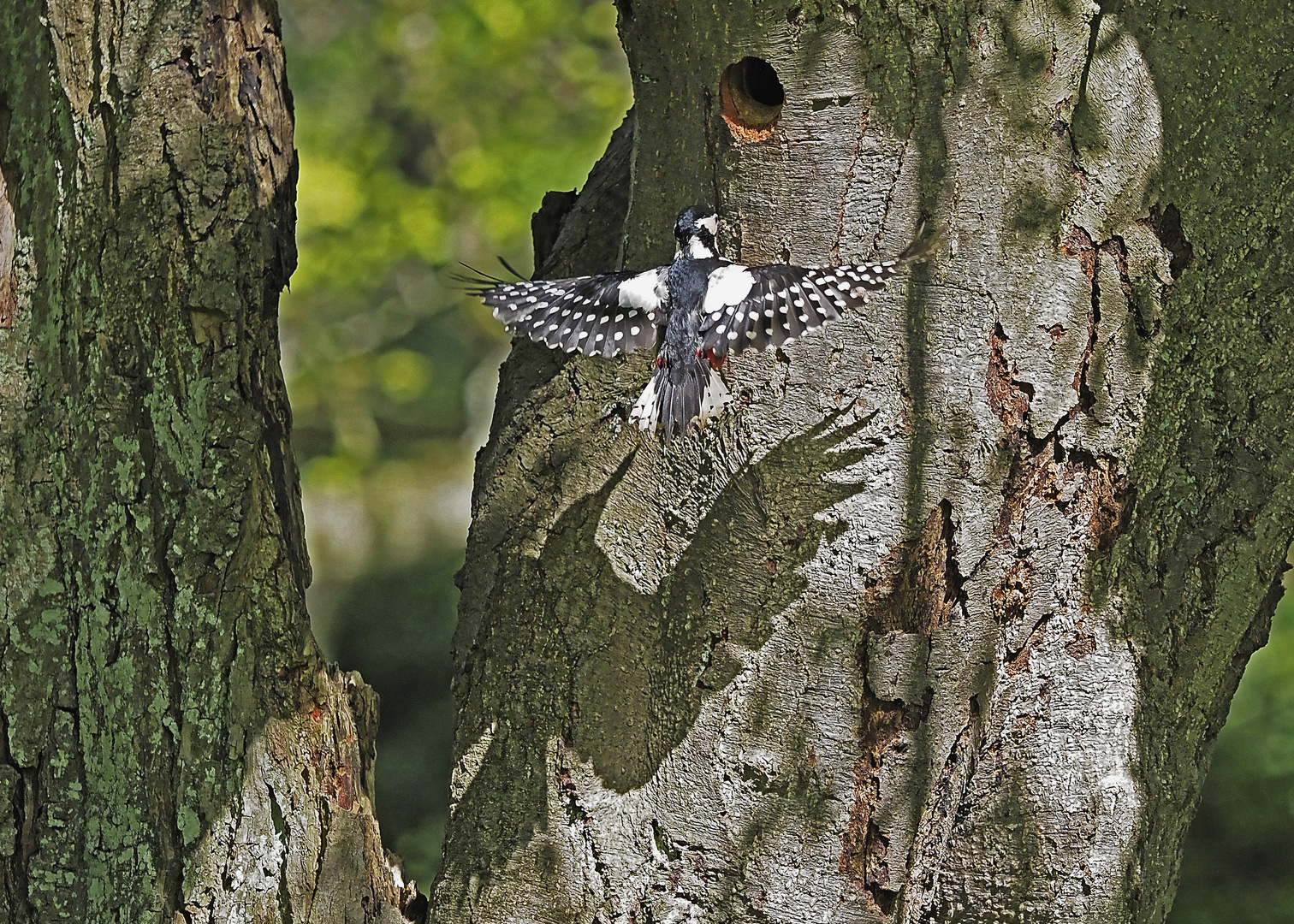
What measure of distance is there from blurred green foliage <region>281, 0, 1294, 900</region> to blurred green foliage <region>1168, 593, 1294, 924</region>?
3.13m

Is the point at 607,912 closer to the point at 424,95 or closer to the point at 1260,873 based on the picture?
the point at 1260,873

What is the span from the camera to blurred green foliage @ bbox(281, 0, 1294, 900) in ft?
19.3

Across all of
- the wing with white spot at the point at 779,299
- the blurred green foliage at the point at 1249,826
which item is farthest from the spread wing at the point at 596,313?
the blurred green foliage at the point at 1249,826

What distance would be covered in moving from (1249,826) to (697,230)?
3.58 m

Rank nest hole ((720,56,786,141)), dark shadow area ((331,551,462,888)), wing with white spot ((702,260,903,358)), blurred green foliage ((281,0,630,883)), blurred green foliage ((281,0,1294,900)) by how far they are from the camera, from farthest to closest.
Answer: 1. blurred green foliage ((281,0,630,883))
2. blurred green foliage ((281,0,1294,900))
3. dark shadow area ((331,551,462,888))
4. nest hole ((720,56,786,141))
5. wing with white spot ((702,260,903,358))

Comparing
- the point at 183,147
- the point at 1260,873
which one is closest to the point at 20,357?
the point at 183,147

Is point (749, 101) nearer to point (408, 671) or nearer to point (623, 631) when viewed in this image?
point (623, 631)

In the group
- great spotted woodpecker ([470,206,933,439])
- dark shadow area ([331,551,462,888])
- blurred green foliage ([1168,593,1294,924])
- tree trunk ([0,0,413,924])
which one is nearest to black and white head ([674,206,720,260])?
great spotted woodpecker ([470,206,933,439])

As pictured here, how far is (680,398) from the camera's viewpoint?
2.17 m

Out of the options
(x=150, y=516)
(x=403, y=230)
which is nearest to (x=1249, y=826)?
(x=150, y=516)

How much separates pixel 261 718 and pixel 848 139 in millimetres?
1446

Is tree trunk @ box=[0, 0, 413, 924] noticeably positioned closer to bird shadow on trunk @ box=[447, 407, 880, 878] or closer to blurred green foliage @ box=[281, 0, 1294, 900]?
bird shadow on trunk @ box=[447, 407, 880, 878]

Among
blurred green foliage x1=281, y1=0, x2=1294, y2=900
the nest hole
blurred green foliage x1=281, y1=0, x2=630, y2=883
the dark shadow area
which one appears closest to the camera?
the nest hole

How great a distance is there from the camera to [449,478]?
24.7ft
